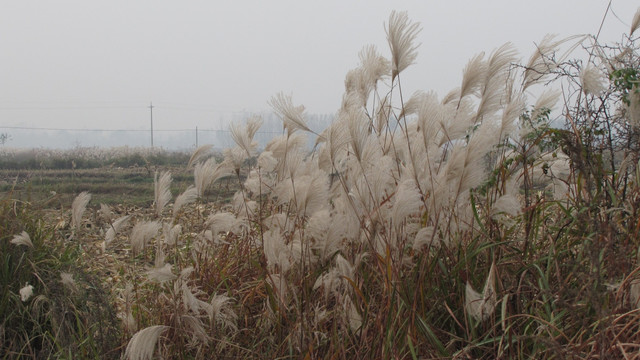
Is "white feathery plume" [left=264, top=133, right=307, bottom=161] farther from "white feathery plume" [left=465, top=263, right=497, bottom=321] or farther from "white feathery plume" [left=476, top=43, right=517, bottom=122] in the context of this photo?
"white feathery plume" [left=465, top=263, right=497, bottom=321]

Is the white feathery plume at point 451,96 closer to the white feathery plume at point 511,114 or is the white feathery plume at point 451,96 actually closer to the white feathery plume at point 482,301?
the white feathery plume at point 511,114

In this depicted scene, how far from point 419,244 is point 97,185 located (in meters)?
8.35

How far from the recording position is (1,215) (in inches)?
122

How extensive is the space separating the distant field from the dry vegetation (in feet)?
14.2

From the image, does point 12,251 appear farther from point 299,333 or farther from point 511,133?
point 511,133

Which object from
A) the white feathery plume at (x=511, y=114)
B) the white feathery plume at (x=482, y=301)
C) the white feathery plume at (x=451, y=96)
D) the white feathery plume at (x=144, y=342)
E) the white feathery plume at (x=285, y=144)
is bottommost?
the white feathery plume at (x=144, y=342)

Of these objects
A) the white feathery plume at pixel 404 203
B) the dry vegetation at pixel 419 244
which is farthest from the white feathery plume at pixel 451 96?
the white feathery plume at pixel 404 203

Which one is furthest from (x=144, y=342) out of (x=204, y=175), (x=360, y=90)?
(x=360, y=90)

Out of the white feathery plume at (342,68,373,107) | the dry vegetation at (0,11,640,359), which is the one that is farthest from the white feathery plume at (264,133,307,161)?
the white feathery plume at (342,68,373,107)

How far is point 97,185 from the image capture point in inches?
364

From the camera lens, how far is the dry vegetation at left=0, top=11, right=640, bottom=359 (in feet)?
6.45

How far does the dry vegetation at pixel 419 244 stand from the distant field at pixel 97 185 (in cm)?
433

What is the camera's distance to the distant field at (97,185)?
771cm

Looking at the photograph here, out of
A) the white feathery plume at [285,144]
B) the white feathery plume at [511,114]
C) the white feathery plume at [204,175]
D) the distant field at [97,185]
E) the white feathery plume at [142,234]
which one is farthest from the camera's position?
the distant field at [97,185]
